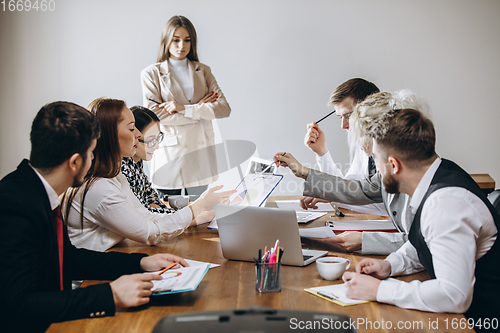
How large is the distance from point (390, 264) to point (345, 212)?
0.87 meters

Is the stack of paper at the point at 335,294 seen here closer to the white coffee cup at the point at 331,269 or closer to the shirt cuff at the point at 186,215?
the white coffee cup at the point at 331,269

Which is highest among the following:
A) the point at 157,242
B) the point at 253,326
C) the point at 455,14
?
the point at 455,14

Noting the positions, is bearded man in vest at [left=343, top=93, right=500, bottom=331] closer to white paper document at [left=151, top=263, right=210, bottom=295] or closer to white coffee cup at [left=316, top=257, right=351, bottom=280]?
white coffee cup at [left=316, top=257, right=351, bottom=280]

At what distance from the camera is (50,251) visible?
3.44ft

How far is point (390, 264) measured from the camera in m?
1.18

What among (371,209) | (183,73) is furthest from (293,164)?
(183,73)

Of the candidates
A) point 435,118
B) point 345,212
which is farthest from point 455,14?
point 345,212

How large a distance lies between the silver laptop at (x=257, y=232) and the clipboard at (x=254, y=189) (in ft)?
1.09

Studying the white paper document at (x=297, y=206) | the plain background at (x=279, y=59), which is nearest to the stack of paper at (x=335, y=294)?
the white paper document at (x=297, y=206)

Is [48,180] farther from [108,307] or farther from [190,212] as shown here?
[190,212]

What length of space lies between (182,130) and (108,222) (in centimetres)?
163

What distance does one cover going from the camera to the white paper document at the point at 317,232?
157cm

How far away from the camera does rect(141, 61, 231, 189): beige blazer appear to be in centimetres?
303

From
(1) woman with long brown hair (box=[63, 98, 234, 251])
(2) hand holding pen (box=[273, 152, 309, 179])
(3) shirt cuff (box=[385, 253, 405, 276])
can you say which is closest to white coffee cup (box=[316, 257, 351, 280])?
(3) shirt cuff (box=[385, 253, 405, 276])
